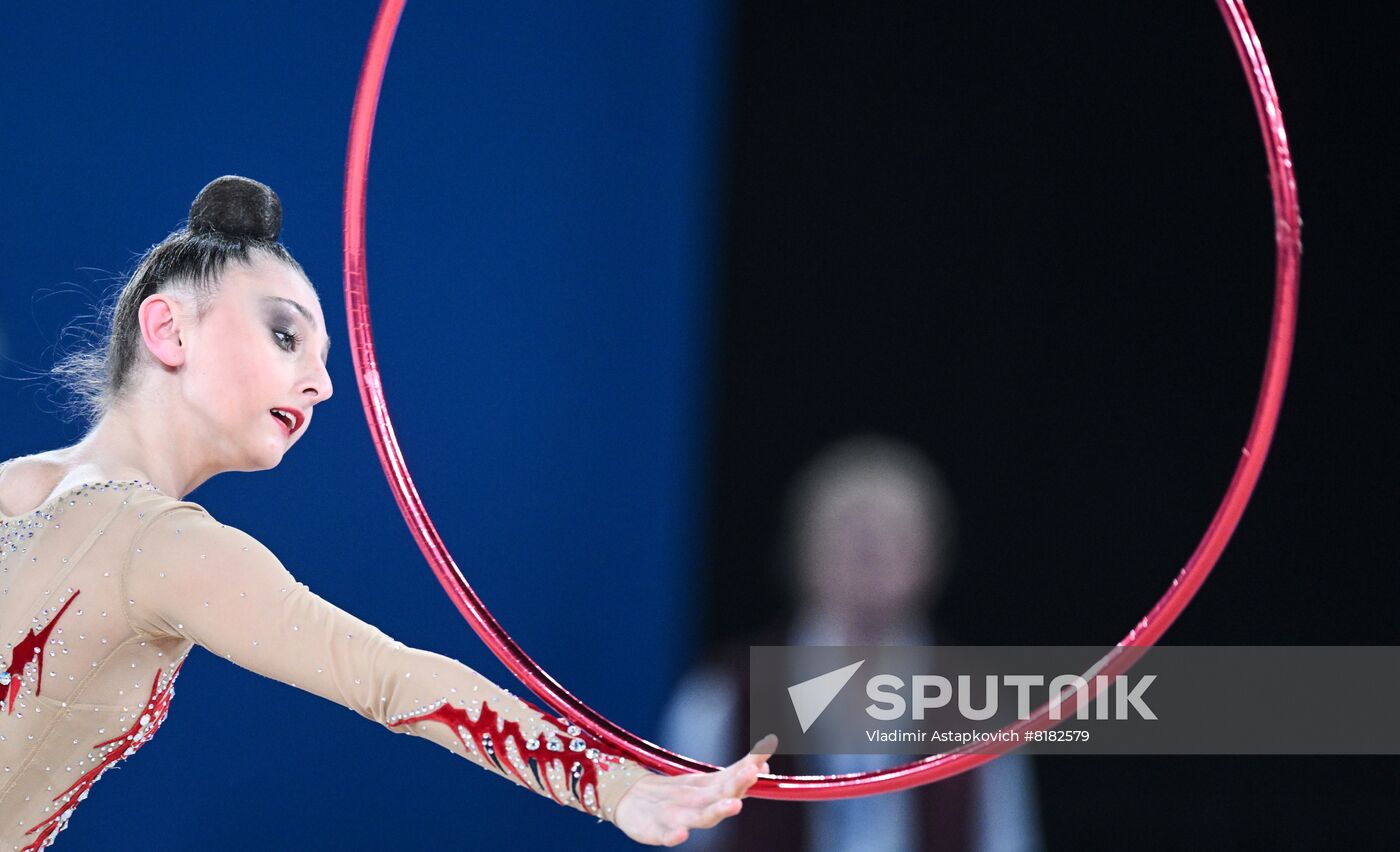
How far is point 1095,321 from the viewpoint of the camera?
105 inches

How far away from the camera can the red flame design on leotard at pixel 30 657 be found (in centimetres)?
116

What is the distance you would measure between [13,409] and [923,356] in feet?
6.03

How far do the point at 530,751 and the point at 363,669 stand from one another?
0.51 feet

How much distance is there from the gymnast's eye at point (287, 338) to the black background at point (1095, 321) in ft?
5.70

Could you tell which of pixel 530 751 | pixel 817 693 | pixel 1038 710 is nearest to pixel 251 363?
pixel 530 751

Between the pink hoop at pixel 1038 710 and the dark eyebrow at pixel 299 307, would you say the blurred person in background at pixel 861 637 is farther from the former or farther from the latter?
the dark eyebrow at pixel 299 307

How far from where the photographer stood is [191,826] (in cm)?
252

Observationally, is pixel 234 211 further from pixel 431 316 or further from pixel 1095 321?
pixel 1095 321

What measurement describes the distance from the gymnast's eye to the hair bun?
0.41 ft

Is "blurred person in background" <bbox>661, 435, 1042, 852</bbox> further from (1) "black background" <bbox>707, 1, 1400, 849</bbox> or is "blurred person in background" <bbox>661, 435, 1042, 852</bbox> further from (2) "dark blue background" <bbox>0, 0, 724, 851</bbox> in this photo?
(2) "dark blue background" <bbox>0, 0, 724, 851</bbox>

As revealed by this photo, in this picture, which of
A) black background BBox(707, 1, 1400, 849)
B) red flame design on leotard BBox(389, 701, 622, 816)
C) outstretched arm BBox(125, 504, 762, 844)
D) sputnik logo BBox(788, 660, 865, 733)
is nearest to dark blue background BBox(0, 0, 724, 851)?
black background BBox(707, 1, 1400, 849)

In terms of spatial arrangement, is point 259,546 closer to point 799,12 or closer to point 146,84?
point 146,84

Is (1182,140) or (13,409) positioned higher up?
(1182,140)

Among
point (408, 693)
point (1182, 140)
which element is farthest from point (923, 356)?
point (408, 693)
